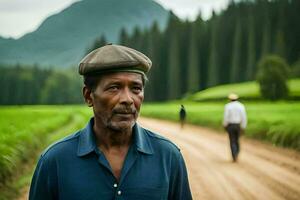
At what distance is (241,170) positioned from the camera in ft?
35.1

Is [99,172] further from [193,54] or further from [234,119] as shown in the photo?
[193,54]

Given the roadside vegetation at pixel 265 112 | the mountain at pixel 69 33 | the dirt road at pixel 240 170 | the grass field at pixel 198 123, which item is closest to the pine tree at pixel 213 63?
the grass field at pixel 198 123

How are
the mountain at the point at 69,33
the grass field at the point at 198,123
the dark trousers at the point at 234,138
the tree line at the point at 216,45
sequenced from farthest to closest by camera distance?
the tree line at the point at 216,45 < the dark trousers at the point at 234,138 < the grass field at the point at 198,123 < the mountain at the point at 69,33

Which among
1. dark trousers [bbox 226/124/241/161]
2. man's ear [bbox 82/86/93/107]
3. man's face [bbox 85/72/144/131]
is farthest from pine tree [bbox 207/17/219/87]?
man's face [bbox 85/72/144/131]

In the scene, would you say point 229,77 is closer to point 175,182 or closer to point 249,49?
point 249,49

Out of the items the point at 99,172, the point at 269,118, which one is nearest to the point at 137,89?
the point at 99,172

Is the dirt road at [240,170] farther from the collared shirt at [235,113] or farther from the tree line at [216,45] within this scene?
the tree line at [216,45]

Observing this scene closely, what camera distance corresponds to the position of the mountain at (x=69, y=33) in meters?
9.29

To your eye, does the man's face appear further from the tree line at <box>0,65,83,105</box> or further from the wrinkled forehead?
the tree line at <box>0,65,83,105</box>

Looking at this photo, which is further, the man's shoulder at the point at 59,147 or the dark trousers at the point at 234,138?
the dark trousers at the point at 234,138

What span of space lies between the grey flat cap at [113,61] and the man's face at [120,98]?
0.13 feet

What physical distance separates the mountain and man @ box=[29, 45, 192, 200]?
5.67 meters

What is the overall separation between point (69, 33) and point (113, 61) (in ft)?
35.6

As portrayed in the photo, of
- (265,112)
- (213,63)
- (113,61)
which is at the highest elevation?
(213,63)
